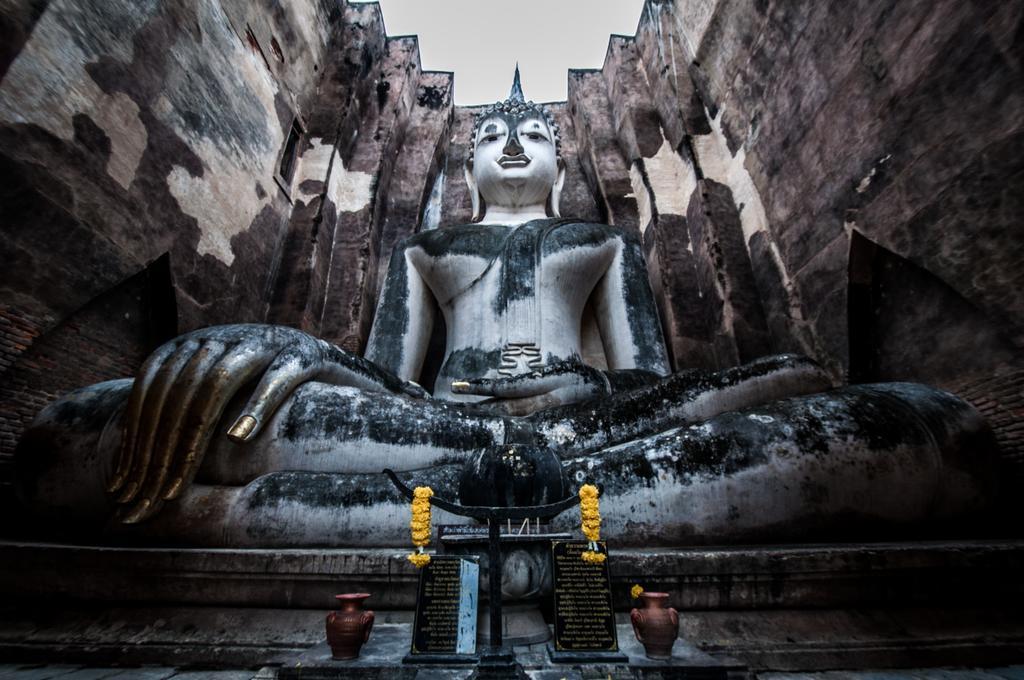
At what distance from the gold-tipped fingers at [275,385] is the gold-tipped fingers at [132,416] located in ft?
1.30

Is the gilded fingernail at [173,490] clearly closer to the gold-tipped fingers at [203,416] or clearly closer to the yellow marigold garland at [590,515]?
the gold-tipped fingers at [203,416]

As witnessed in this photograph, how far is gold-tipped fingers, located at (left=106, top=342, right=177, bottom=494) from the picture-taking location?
211cm

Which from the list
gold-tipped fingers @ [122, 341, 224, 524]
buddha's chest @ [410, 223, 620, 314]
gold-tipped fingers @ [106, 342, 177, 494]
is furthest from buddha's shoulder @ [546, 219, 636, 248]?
gold-tipped fingers @ [106, 342, 177, 494]

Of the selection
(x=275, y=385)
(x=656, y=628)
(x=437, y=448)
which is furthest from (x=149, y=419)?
(x=656, y=628)

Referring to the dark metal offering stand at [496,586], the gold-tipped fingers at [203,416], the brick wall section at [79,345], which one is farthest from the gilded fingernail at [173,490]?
the brick wall section at [79,345]

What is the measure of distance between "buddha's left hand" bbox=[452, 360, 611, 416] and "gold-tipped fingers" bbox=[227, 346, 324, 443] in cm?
92

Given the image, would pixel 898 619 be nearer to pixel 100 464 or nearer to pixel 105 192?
pixel 100 464

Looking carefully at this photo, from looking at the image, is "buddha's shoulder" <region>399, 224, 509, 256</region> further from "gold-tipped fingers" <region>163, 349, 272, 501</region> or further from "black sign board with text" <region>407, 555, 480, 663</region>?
"black sign board with text" <region>407, 555, 480, 663</region>

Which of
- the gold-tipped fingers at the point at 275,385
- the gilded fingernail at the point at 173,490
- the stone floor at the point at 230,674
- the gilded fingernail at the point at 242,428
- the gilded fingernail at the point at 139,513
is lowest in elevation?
the stone floor at the point at 230,674

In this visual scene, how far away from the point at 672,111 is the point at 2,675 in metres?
6.84

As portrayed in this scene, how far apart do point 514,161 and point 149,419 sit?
12.4 feet

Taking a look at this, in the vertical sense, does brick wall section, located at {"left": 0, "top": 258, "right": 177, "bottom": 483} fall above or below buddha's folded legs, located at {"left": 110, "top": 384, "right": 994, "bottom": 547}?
above

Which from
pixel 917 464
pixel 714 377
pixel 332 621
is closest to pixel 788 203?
pixel 714 377

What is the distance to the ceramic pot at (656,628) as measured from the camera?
4.57ft
